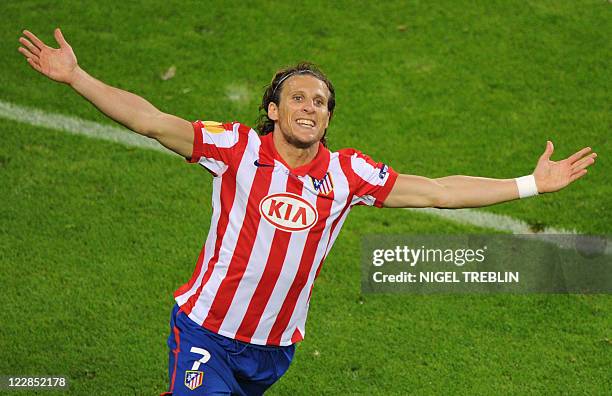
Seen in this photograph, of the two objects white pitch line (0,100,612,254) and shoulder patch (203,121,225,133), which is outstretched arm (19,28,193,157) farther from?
white pitch line (0,100,612,254)

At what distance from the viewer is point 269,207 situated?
498 centimetres

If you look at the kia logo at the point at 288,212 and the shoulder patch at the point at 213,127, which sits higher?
the shoulder patch at the point at 213,127

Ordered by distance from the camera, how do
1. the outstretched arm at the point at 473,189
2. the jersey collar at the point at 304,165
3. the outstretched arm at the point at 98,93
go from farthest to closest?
the outstretched arm at the point at 473,189 < the jersey collar at the point at 304,165 < the outstretched arm at the point at 98,93

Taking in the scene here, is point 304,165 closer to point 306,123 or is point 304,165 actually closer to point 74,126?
point 306,123

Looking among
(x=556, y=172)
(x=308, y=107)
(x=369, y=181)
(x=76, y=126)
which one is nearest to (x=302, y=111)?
(x=308, y=107)

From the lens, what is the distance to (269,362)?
5270mm

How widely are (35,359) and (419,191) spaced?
2.59 metres

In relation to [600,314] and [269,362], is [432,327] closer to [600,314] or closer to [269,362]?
[600,314]

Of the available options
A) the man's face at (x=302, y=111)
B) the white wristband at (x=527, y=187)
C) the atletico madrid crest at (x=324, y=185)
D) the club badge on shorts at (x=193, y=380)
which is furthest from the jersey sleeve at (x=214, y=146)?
the white wristband at (x=527, y=187)

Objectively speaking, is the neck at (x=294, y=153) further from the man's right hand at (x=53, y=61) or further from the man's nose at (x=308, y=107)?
the man's right hand at (x=53, y=61)

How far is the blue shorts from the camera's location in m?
5.04

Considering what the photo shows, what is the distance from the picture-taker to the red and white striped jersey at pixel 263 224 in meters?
5.00

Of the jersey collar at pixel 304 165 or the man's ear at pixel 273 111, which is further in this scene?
the man's ear at pixel 273 111

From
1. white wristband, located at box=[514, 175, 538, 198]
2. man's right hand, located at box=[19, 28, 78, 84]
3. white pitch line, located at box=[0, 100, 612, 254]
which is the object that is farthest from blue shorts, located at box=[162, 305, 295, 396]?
white pitch line, located at box=[0, 100, 612, 254]
